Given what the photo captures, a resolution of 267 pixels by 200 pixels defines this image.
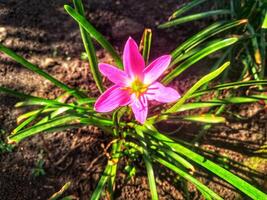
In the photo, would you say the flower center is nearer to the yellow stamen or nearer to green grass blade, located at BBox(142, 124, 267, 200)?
the yellow stamen

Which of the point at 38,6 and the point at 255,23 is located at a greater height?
the point at 38,6

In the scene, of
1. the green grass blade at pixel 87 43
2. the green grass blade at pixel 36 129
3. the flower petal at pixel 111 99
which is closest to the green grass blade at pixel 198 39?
the green grass blade at pixel 87 43

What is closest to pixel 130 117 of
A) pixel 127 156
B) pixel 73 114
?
Result: pixel 127 156

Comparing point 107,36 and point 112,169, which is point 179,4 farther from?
point 112,169

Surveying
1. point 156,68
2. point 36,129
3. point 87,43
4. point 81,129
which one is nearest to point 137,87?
point 156,68

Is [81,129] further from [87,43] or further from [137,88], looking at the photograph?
[137,88]

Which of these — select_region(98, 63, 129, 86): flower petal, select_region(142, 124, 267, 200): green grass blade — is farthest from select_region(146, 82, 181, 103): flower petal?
select_region(142, 124, 267, 200): green grass blade
